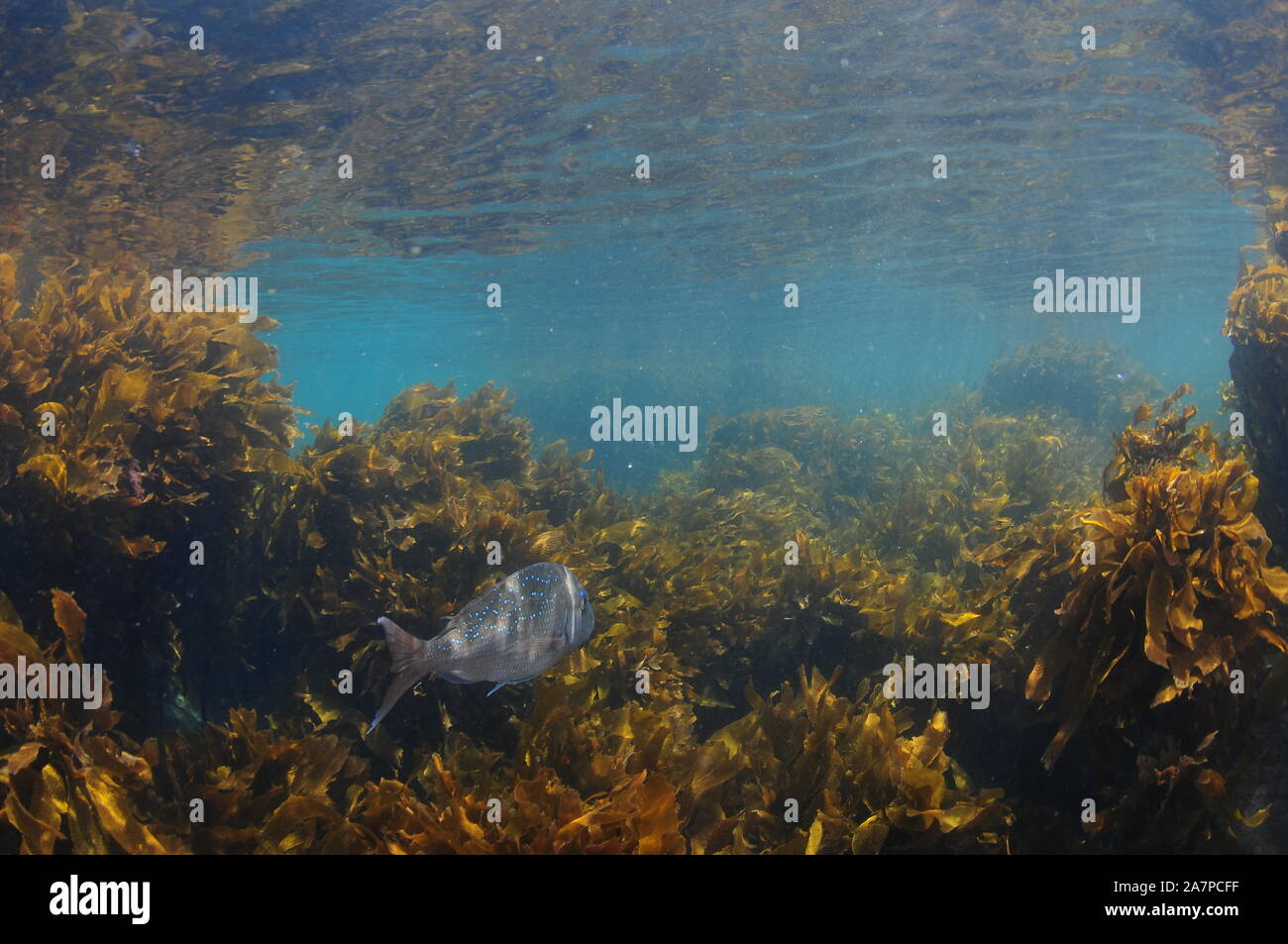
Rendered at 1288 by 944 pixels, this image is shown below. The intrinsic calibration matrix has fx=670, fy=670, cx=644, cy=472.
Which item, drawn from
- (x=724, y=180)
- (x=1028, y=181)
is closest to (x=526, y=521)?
(x=724, y=180)

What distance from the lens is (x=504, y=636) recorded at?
3510 mm

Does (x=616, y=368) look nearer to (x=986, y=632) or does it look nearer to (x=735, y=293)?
(x=735, y=293)

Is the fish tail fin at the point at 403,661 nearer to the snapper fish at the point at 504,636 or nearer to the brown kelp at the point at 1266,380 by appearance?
the snapper fish at the point at 504,636

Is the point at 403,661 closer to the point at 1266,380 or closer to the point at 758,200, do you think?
the point at 1266,380

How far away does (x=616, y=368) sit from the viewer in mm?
65625

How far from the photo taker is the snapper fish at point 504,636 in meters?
3.40

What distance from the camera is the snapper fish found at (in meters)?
3.40

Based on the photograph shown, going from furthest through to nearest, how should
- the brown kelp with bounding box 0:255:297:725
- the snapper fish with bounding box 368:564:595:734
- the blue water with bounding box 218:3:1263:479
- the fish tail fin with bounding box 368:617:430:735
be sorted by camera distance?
the blue water with bounding box 218:3:1263:479 → the brown kelp with bounding box 0:255:297:725 → the snapper fish with bounding box 368:564:595:734 → the fish tail fin with bounding box 368:617:430:735

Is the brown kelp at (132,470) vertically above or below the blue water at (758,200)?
below

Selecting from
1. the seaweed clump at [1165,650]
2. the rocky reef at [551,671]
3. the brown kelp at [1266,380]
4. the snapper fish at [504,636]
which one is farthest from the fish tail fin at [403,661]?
the brown kelp at [1266,380]

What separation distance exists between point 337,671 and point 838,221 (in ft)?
65.0

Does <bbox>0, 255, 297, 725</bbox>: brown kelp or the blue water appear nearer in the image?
<bbox>0, 255, 297, 725</bbox>: brown kelp

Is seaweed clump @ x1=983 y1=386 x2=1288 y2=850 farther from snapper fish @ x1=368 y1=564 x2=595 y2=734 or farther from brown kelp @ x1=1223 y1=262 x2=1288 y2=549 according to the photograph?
snapper fish @ x1=368 y1=564 x2=595 y2=734

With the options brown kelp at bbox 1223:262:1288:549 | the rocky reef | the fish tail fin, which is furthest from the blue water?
the fish tail fin
